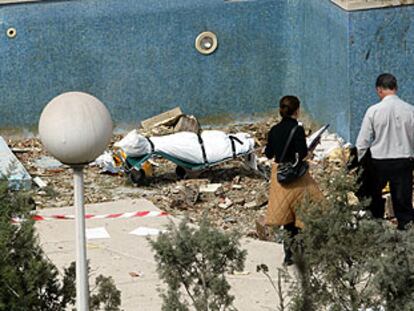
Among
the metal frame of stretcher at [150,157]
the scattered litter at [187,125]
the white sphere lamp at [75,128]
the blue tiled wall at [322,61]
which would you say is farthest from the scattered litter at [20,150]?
the white sphere lamp at [75,128]

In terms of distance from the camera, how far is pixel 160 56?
1569 centimetres

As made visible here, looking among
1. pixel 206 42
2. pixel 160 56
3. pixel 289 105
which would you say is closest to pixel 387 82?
pixel 289 105

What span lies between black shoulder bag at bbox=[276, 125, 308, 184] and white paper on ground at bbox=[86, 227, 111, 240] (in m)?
2.06

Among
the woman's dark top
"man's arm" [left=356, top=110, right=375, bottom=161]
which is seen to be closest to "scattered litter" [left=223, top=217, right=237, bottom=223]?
"man's arm" [left=356, top=110, right=375, bottom=161]

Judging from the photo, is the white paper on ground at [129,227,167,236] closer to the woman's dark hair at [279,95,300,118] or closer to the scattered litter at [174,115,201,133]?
the woman's dark hair at [279,95,300,118]

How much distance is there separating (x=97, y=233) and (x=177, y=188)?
1859 mm

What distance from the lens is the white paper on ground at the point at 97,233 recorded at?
1181cm

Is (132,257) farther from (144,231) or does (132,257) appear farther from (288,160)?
(288,160)

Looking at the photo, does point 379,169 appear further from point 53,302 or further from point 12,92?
point 12,92

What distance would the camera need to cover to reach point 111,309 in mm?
7914

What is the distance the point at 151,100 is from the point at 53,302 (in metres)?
8.00

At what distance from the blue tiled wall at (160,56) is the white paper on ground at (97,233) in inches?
151

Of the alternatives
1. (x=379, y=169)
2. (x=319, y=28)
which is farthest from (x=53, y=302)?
(x=319, y=28)

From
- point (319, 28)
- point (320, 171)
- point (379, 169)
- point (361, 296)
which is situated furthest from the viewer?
point (319, 28)
